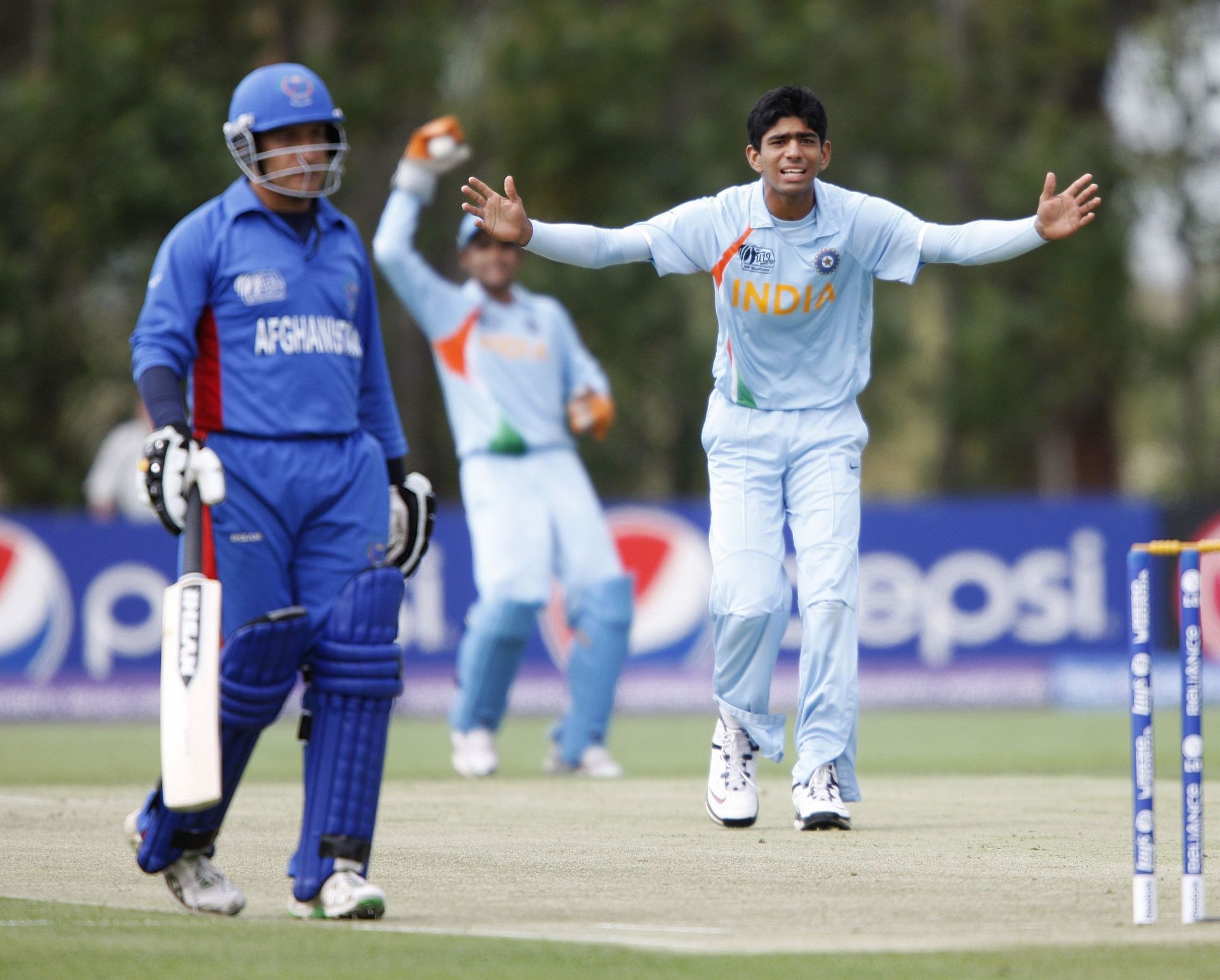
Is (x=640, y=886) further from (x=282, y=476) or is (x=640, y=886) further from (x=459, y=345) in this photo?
(x=459, y=345)

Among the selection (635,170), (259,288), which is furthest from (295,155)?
(635,170)

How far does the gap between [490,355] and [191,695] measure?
5.46m

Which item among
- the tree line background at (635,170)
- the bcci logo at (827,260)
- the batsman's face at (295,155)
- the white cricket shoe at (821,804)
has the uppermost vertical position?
the tree line background at (635,170)

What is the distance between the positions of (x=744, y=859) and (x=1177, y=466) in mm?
25122

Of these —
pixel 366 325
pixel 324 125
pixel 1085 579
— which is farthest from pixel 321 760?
pixel 1085 579

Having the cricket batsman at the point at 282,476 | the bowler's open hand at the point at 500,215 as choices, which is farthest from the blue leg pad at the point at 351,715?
the bowler's open hand at the point at 500,215

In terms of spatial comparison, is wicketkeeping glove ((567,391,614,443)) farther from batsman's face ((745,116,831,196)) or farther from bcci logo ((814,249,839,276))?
batsman's face ((745,116,831,196))

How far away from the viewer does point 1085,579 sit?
53.8 feet

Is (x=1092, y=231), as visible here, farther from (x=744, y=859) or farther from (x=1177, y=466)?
(x=744, y=859)

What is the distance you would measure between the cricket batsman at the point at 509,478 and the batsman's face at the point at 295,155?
14.5ft

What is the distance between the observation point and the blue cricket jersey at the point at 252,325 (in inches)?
211

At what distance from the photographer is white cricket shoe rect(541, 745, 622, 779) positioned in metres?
9.84

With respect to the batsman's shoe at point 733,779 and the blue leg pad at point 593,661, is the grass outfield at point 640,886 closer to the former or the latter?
the batsman's shoe at point 733,779

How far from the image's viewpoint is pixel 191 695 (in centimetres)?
501
